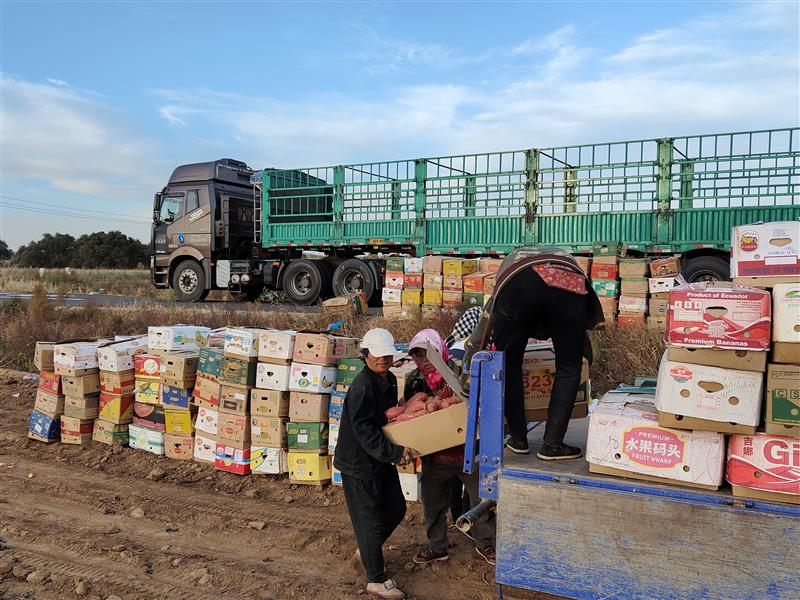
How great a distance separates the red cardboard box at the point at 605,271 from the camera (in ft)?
33.2

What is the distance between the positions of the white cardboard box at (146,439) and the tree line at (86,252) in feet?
184

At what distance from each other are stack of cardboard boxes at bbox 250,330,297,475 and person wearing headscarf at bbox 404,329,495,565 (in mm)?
1910

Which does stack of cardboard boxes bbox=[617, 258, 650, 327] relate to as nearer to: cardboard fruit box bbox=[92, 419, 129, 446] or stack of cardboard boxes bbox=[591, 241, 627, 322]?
stack of cardboard boxes bbox=[591, 241, 627, 322]

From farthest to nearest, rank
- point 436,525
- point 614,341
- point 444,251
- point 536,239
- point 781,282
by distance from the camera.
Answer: point 444,251
point 536,239
point 614,341
point 436,525
point 781,282

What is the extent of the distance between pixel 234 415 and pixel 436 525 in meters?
2.58

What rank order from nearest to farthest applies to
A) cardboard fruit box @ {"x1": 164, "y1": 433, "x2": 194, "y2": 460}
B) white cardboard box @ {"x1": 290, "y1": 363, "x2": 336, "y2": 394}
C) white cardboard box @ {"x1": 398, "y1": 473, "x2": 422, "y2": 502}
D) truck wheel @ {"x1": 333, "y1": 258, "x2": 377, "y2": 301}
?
white cardboard box @ {"x1": 398, "y1": 473, "x2": 422, "y2": 502} < white cardboard box @ {"x1": 290, "y1": 363, "x2": 336, "y2": 394} < cardboard fruit box @ {"x1": 164, "y1": 433, "x2": 194, "y2": 460} < truck wheel @ {"x1": 333, "y1": 258, "x2": 377, "y2": 301}

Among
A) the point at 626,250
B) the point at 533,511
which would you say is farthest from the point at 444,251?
the point at 533,511

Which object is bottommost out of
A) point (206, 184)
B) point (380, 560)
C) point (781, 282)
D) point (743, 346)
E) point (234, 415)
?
point (380, 560)

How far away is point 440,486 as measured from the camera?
424 cm

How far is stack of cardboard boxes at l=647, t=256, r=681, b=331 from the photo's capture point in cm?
967

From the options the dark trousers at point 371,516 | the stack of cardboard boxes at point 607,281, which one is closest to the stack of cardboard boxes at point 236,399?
the dark trousers at point 371,516

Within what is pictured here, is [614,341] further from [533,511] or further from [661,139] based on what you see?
[533,511]

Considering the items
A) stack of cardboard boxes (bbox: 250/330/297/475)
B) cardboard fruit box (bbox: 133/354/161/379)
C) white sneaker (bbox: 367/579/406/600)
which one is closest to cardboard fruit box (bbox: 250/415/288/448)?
stack of cardboard boxes (bbox: 250/330/297/475)

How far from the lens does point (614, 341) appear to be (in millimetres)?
8891
